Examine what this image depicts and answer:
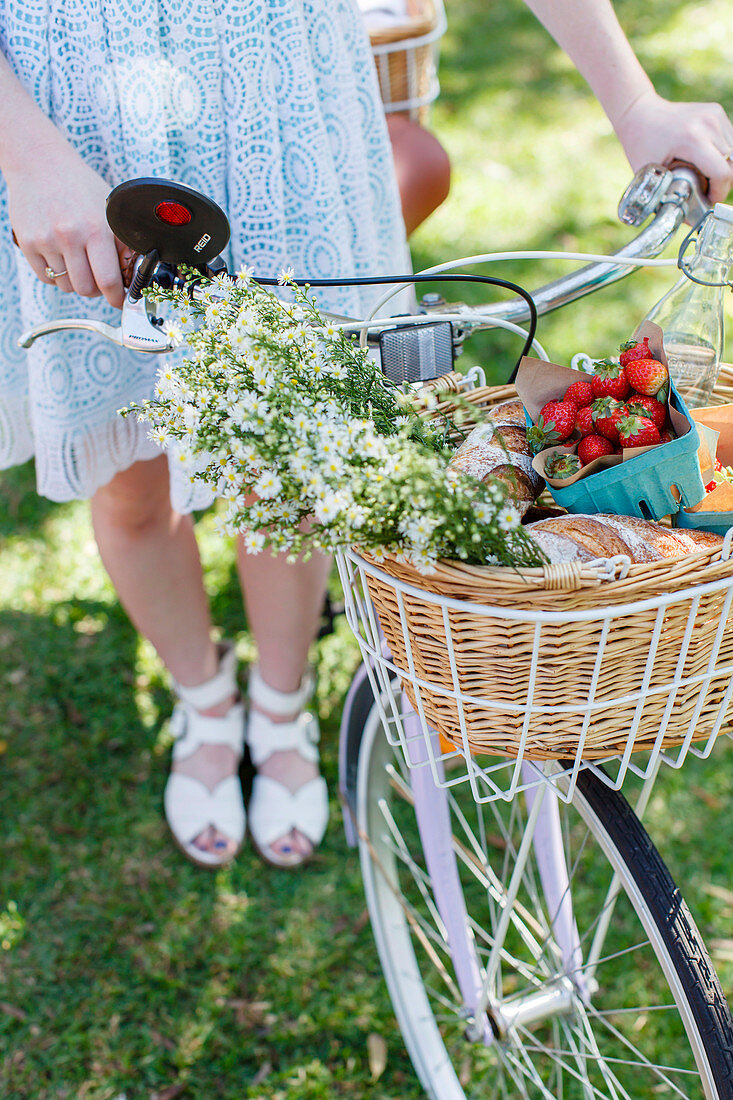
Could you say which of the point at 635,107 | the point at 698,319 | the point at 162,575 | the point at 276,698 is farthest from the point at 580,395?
the point at 276,698

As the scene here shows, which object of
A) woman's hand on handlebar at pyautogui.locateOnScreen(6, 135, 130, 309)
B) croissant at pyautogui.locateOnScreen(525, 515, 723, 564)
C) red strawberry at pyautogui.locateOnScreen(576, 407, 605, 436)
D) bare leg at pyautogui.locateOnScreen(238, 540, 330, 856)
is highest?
woman's hand on handlebar at pyautogui.locateOnScreen(6, 135, 130, 309)

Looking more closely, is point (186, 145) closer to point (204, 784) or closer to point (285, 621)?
point (285, 621)

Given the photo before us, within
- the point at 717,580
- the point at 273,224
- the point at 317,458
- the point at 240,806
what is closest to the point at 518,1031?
the point at 240,806

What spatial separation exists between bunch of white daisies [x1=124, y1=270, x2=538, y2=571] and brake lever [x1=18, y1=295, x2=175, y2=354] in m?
0.13

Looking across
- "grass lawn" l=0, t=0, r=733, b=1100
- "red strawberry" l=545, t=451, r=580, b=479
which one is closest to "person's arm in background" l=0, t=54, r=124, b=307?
"red strawberry" l=545, t=451, r=580, b=479

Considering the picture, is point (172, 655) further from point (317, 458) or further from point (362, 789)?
point (317, 458)

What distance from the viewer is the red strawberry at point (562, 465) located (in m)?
0.92

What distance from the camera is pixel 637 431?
2.97 ft

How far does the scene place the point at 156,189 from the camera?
2.87 ft

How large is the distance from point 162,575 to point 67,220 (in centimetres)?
84

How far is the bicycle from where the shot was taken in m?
0.89

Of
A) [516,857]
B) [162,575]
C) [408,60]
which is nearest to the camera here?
[516,857]

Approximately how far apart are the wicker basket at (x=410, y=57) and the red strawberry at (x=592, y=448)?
1.42m

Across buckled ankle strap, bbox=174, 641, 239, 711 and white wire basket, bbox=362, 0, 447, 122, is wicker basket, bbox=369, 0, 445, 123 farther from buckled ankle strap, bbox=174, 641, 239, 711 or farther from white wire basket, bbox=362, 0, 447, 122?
buckled ankle strap, bbox=174, 641, 239, 711
